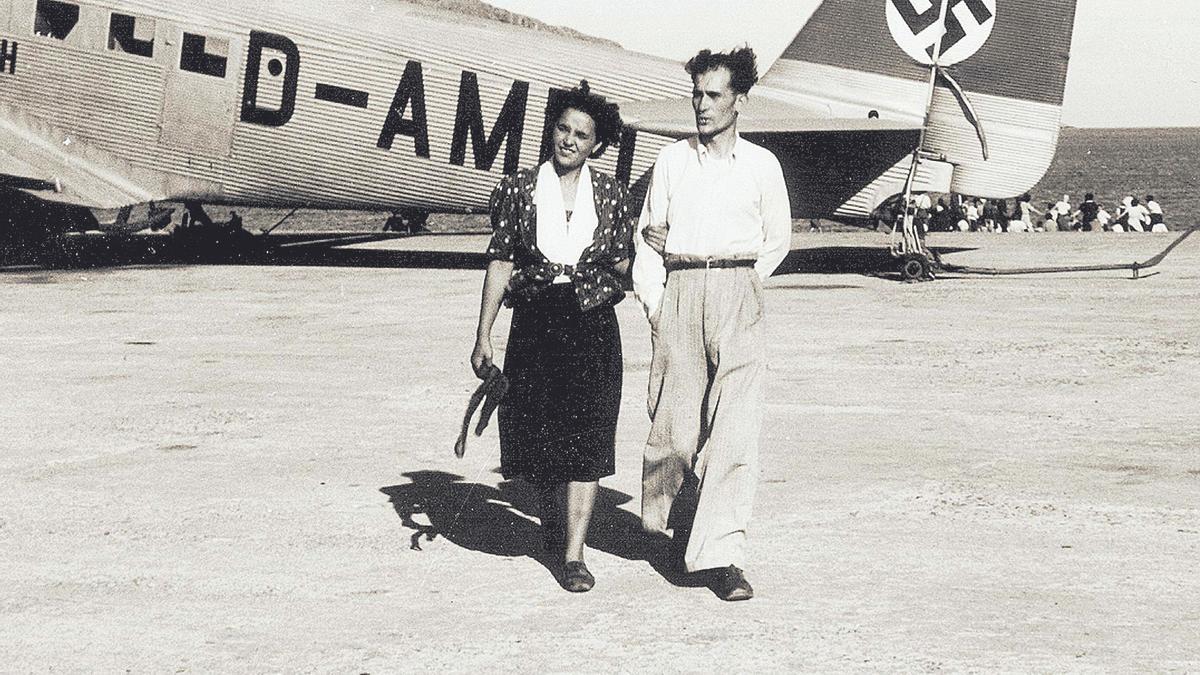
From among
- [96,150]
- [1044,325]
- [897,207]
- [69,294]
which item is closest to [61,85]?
[96,150]

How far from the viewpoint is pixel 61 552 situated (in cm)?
625

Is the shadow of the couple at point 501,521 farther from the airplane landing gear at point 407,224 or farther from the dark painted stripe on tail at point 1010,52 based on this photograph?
the airplane landing gear at point 407,224

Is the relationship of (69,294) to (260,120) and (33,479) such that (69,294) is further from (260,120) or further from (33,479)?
(33,479)

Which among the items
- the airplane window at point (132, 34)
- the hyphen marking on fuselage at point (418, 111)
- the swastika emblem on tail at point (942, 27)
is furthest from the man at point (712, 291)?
the airplane window at point (132, 34)

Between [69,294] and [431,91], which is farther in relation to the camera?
[431,91]

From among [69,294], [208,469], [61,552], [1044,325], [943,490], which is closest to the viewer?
[61,552]

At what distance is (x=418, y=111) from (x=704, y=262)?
14721 millimetres

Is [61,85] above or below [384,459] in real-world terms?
above

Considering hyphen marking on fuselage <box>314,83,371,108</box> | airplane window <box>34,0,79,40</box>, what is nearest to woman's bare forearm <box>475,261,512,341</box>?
hyphen marking on fuselage <box>314,83,371,108</box>

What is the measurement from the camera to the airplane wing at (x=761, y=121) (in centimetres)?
1839

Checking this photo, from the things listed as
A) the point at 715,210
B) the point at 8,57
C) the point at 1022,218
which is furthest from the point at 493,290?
the point at 1022,218

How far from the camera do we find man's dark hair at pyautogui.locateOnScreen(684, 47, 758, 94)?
576 cm

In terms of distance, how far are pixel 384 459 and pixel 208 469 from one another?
946 mm

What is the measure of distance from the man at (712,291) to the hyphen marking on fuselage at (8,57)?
16.4 meters
